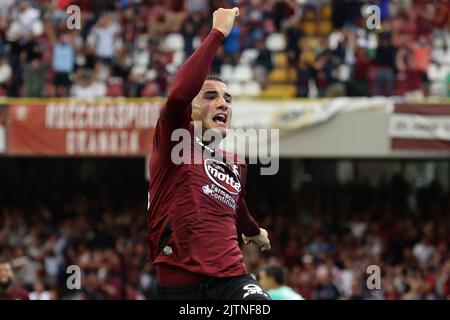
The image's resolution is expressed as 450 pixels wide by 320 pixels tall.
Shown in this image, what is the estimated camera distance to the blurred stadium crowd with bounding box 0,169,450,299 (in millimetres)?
17094

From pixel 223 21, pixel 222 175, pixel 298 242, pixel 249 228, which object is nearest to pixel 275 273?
pixel 249 228

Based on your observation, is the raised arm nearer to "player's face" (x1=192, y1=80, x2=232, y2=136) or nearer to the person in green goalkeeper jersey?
"player's face" (x1=192, y1=80, x2=232, y2=136)

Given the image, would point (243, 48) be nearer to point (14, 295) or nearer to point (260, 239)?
point (14, 295)

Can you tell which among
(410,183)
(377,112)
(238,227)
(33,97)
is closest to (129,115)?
(33,97)

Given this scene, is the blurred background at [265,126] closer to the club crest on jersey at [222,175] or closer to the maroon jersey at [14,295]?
the maroon jersey at [14,295]

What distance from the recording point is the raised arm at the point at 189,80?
18.3 feet

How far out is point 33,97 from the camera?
62.2 feet

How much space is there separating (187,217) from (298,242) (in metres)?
12.7

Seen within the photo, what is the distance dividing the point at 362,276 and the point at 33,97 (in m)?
6.66

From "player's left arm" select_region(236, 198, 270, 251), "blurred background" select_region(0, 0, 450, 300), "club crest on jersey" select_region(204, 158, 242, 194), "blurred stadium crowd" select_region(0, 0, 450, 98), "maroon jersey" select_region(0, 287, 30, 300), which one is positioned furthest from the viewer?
"blurred stadium crowd" select_region(0, 0, 450, 98)

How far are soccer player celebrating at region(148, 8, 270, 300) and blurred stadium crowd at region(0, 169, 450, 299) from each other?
10.1 metres

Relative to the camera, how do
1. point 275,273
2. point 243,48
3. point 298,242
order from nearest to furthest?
1. point 275,273
2. point 298,242
3. point 243,48

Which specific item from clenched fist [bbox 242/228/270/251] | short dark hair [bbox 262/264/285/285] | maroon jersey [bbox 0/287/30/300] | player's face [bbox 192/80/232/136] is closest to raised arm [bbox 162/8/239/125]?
player's face [bbox 192/80/232/136]

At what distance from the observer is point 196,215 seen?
5883 mm
